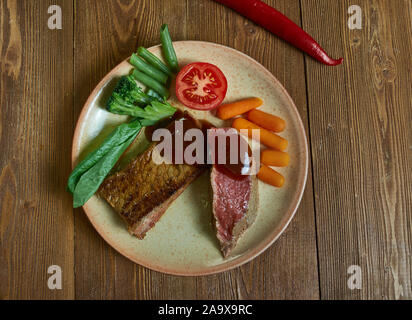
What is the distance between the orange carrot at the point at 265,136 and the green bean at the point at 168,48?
0.69 metres

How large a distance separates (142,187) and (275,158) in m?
1.07

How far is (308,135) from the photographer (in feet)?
10.8

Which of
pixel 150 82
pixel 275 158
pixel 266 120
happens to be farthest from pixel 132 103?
pixel 275 158

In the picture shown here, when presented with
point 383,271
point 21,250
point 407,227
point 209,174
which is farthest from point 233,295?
point 21,250

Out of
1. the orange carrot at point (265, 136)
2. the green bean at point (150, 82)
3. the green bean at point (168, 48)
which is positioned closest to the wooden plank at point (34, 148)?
the green bean at point (150, 82)

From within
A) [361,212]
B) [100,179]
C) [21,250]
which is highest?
[100,179]

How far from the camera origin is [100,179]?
292 cm

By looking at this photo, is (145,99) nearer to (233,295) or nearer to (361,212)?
(233,295)

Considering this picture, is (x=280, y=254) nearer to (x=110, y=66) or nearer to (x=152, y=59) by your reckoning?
(x=152, y=59)

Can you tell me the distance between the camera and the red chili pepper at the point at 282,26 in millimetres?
3254

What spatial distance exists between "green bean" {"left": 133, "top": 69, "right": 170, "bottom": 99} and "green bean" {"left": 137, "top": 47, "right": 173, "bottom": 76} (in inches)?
4.4
